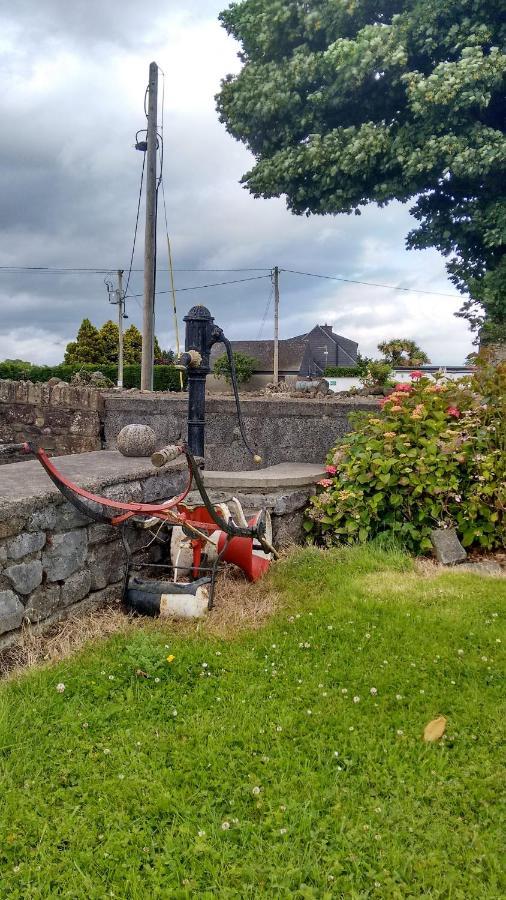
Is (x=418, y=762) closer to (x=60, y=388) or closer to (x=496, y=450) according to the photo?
(x=496, y=450)

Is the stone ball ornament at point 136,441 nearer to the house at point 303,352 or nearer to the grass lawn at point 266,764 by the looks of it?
the grass lawn at point 266,764

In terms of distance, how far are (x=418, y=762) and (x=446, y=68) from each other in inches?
441

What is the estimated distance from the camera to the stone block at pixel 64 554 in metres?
3.63

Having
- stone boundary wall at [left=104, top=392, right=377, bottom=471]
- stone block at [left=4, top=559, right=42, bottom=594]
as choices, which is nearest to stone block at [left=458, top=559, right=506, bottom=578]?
stone boundary wall at [left=104, top=392, right=377, bottom=471]

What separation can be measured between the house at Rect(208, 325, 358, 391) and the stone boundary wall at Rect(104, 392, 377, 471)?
3490 centimetres

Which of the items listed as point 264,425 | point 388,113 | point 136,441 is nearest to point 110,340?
point 388,113

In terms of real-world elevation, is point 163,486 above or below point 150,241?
below

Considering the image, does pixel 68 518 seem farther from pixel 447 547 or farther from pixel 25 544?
pixel 447 547

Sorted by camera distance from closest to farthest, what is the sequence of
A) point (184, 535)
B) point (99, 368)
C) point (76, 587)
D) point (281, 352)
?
point (76, 587), point (184, 535), point (99, 368), point (281, 352)

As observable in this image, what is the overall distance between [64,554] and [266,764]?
185cm

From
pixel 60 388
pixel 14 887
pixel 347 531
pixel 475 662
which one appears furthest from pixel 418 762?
pixel 60 388

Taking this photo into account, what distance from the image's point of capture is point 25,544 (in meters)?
3.43

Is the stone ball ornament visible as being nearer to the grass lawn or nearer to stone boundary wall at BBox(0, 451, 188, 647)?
stone boundary wall at BBox(0, 451, 188, 647)

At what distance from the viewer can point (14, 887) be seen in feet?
6.47
